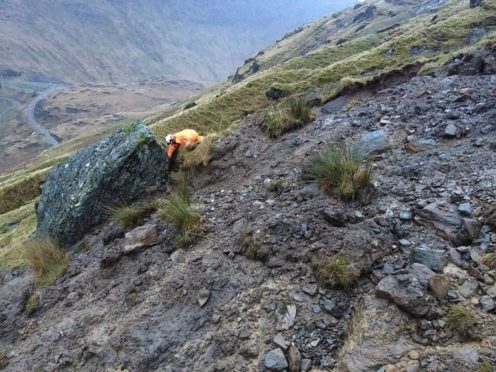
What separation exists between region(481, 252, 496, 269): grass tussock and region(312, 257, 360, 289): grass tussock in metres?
1.59

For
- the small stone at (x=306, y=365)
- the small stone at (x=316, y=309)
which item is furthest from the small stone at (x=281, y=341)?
the small stone at (x=316, y=309)

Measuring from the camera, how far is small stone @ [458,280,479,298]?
5.20 metres

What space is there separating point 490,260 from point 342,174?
2848 mm

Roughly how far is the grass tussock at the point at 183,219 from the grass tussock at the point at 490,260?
15.4 ft

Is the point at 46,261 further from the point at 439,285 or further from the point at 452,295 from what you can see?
the point at 452,295

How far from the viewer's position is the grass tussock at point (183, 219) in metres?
8.02

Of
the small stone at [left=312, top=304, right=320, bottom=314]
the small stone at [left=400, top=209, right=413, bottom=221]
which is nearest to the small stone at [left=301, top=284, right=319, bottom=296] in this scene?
the small stone at [left=312, top=304, right=320, bottom=314]

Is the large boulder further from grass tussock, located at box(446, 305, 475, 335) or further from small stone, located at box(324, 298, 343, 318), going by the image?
grass tussock, located at box(446, 305, 475, 335)

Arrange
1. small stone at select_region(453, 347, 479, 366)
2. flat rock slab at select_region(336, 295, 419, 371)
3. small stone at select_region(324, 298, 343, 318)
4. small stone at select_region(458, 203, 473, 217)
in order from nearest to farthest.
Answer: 1. small stone at select_region(453, 347, 479, 366)
2. flat rock slab at select_region(336, 295, 419, 371)
3. small stone at select_region(324, 298, 343, 318)
4. small stone at select_region(458, 203, 473, 217)

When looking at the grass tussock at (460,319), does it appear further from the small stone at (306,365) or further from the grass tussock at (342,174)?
the grass tussock at (342,174)

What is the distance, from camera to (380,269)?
6.07 m

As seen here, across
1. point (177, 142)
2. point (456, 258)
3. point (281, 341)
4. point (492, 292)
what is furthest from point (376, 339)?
point (177, 142)

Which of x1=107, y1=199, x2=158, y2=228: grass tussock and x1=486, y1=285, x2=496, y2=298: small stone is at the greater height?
x1=107, y1=199, x2=158, y2=228: grass tussock

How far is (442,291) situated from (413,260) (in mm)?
716
